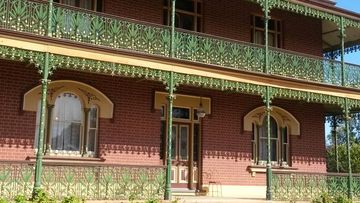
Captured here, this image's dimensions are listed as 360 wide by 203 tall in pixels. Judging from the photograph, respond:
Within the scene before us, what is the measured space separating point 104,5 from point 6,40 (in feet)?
14.0

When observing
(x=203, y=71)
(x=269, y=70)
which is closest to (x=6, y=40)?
(x=203, y=71)

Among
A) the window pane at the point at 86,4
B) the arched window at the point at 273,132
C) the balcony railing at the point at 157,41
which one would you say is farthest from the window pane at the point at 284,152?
the window pane at the point at 86,4

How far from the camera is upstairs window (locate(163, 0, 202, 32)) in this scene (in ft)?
56.1

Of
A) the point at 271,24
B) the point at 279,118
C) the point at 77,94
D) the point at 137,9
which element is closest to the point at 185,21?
the point at 137,9

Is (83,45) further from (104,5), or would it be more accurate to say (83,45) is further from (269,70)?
(269,70)

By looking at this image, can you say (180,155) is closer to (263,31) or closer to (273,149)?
(273,149)

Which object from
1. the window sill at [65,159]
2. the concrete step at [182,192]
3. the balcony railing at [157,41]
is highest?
the balcony railing at [157,41]

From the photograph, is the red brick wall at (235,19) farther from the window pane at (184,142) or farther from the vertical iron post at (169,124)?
the window pane at (184,142)

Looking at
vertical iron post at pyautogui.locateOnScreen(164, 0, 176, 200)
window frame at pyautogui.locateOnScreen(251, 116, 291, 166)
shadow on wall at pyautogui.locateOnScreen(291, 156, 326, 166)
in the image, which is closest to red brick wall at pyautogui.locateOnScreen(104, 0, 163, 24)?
→ vertical iron post at pyautogui.locateOnScreen(164, 0, 176, 200)

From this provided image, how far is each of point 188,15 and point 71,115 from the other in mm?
5488

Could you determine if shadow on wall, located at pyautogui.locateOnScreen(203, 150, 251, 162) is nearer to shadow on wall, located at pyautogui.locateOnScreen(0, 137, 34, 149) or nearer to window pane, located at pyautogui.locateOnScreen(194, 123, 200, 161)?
window pane, located at pyautogui.locateOnScreen(194, 123, 200, 161)

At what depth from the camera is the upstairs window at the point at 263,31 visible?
18.7m

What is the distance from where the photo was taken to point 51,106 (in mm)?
14156

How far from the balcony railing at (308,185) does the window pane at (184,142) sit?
2986mm
